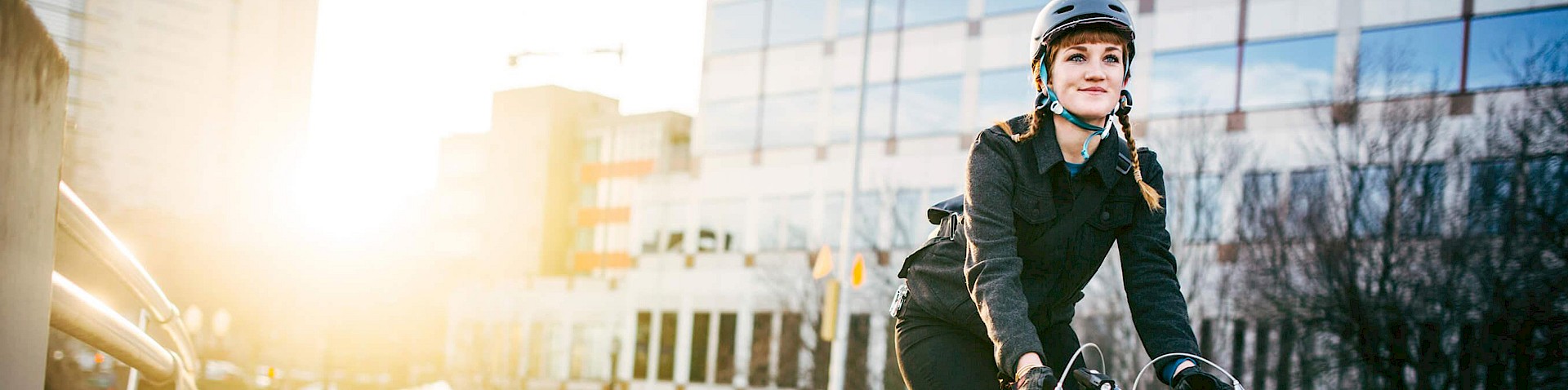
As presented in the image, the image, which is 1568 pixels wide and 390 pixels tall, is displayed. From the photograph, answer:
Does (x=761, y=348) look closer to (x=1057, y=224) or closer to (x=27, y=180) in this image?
(x=1057, y=224)

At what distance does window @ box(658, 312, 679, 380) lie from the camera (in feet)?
168

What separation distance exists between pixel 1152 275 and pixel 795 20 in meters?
43.2

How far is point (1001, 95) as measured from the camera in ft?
123

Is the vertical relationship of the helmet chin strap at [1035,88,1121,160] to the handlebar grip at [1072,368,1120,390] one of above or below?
above

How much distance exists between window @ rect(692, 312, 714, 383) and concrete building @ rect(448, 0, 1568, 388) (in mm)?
89

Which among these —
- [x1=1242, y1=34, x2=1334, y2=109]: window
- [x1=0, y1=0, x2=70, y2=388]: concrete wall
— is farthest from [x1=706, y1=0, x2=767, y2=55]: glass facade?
[x1=0, y1=0, x2=70, y2=388]: concrete wall

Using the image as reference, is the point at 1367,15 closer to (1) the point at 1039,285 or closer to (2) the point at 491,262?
(1) the point at 1039,285

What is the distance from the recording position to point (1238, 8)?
Result: 31781mm

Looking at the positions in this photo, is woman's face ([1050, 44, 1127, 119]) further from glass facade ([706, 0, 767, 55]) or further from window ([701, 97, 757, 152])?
window ([701, 97, 757, 152])

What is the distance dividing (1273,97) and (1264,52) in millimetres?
1011

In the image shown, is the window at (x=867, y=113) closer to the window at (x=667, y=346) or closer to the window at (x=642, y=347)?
the window at (x=667, y=346)

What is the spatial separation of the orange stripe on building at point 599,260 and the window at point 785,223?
733 inches

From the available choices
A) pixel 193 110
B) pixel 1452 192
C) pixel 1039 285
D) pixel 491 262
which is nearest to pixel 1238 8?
pixel 1452 192

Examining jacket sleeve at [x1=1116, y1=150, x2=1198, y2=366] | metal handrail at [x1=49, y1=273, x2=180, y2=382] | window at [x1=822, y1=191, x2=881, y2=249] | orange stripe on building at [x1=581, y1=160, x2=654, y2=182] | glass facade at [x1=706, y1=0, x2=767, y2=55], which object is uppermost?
glass facade at [x1=706, y1=0, x2=767, y2=55]
